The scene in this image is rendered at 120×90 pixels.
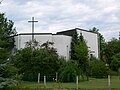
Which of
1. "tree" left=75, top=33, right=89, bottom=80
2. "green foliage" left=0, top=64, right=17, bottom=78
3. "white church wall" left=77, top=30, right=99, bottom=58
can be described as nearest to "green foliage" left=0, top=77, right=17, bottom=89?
"green foliage" left=0, top=64, right=17, bottom=78

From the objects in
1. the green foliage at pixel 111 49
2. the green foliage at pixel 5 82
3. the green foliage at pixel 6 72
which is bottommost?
the green foliage at pixel 5 82

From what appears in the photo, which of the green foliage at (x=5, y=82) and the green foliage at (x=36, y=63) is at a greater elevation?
the green foliage at (x=36, y=63)

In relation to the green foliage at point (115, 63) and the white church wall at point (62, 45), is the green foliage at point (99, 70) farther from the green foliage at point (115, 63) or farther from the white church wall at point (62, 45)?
the white church wall at point (62, 45)

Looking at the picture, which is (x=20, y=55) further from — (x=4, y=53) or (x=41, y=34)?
(x=4, y=53)

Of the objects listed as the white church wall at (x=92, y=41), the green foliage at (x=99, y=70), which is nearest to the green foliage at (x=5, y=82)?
the green foliage at (x=99, y=70)

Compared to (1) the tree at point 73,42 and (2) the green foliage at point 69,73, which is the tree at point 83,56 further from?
(2) the green foliage at point 69,73

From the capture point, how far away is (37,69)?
143 ft

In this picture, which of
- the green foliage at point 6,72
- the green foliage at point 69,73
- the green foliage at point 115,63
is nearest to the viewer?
the green foliage at point 6,72

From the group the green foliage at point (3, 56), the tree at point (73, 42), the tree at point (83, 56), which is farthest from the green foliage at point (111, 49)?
the green foliage at point (3, 56)

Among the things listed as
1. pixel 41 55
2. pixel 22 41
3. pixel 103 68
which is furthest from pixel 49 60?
pixel 22 41

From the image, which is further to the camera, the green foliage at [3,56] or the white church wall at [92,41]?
the white church wall at [92,41]

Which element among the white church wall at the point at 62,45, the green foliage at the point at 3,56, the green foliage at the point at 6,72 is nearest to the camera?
the green foliage at the point at 6,72

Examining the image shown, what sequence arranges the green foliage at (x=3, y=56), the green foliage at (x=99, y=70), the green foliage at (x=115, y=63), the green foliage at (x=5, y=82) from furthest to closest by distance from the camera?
the green foliage at (x=115, y=63)
the green foliage at (x=99, y=70)
the green foliage at (x=3, y=56)
the green foliage at (x=5, y=82)

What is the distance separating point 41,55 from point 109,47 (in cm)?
3617
